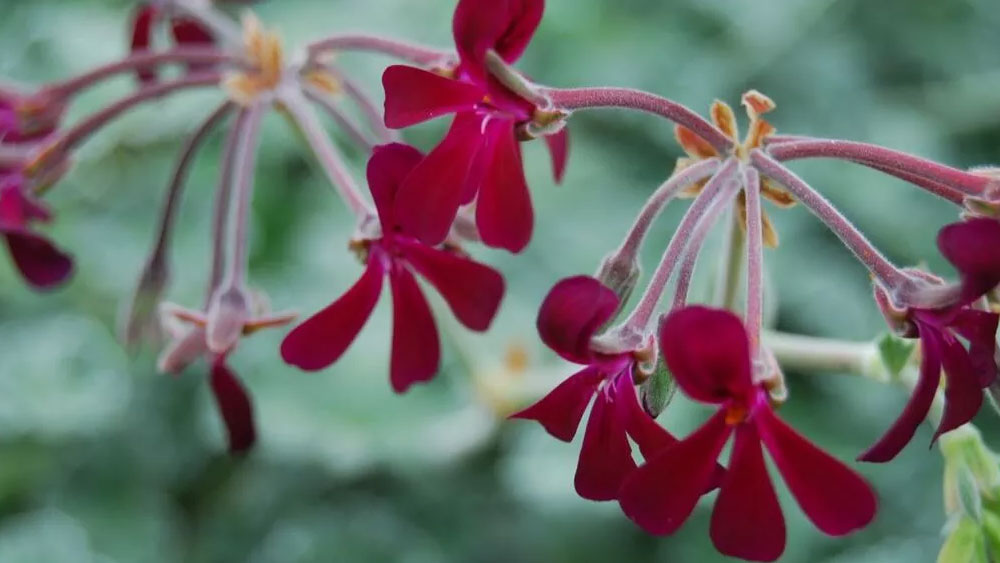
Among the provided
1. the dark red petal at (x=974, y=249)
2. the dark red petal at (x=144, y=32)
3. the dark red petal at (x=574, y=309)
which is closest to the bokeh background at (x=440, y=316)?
the dark red petal at (x=144, y=32)

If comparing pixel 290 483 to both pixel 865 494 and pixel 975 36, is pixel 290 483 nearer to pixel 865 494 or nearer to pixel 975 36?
pixel 865 494

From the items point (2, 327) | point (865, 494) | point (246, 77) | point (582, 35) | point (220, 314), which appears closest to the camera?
point (865, 494)

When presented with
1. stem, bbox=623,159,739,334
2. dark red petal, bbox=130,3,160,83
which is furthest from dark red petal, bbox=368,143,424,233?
dark red petal, bbox=130,3,160,83

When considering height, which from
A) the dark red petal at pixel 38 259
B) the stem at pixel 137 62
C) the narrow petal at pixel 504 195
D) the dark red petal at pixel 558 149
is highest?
the dark red petal at pixel 558 149

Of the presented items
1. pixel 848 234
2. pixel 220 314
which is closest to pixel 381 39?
pixel 220 314

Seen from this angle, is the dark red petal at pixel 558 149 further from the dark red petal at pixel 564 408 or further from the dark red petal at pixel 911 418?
the dark red petal at pixel 911 418

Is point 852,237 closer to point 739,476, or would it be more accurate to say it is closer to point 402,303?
point 739,476
